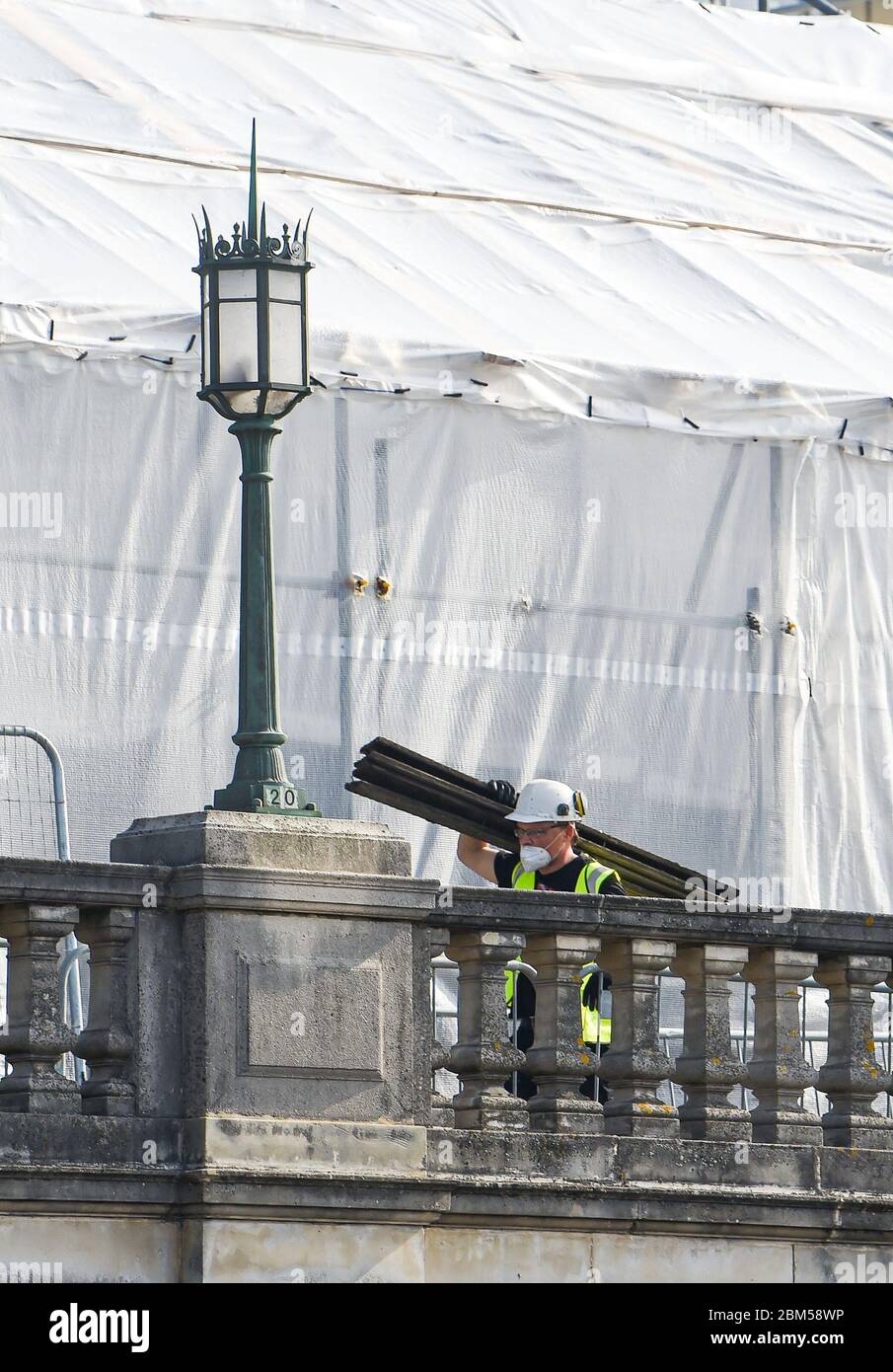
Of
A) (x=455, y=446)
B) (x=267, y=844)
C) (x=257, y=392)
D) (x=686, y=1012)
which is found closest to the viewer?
(x=267, y=844)

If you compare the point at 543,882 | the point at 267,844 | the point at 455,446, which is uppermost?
the point at 455,446

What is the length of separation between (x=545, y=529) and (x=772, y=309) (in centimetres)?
226

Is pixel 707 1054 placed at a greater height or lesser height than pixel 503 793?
lesser

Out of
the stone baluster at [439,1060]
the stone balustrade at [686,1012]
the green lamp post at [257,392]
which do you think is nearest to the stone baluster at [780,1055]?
the stone balustrade at [686,1012]

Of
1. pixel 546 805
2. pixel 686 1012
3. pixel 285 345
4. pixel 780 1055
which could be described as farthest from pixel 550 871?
pixel 285 345

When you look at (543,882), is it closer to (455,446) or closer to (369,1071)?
(369,1071)

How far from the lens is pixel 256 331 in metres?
9.39

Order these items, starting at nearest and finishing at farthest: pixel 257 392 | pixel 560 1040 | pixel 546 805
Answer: pixel 257 392, pixel 560 1040, pixel 546 805

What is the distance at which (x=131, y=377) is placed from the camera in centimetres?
1481

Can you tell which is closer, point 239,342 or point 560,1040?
point 239,342

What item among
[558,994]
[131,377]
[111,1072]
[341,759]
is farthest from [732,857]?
[111,1072]

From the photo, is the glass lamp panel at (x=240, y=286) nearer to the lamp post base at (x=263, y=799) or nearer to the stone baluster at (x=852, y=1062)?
the lamp post base at (x=263, y=799)

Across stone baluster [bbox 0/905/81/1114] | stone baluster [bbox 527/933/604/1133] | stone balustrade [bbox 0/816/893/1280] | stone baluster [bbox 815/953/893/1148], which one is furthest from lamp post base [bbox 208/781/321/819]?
stone baluster [bbox 815/953/893/1148]

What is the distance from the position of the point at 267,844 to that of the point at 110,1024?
0.69 m
